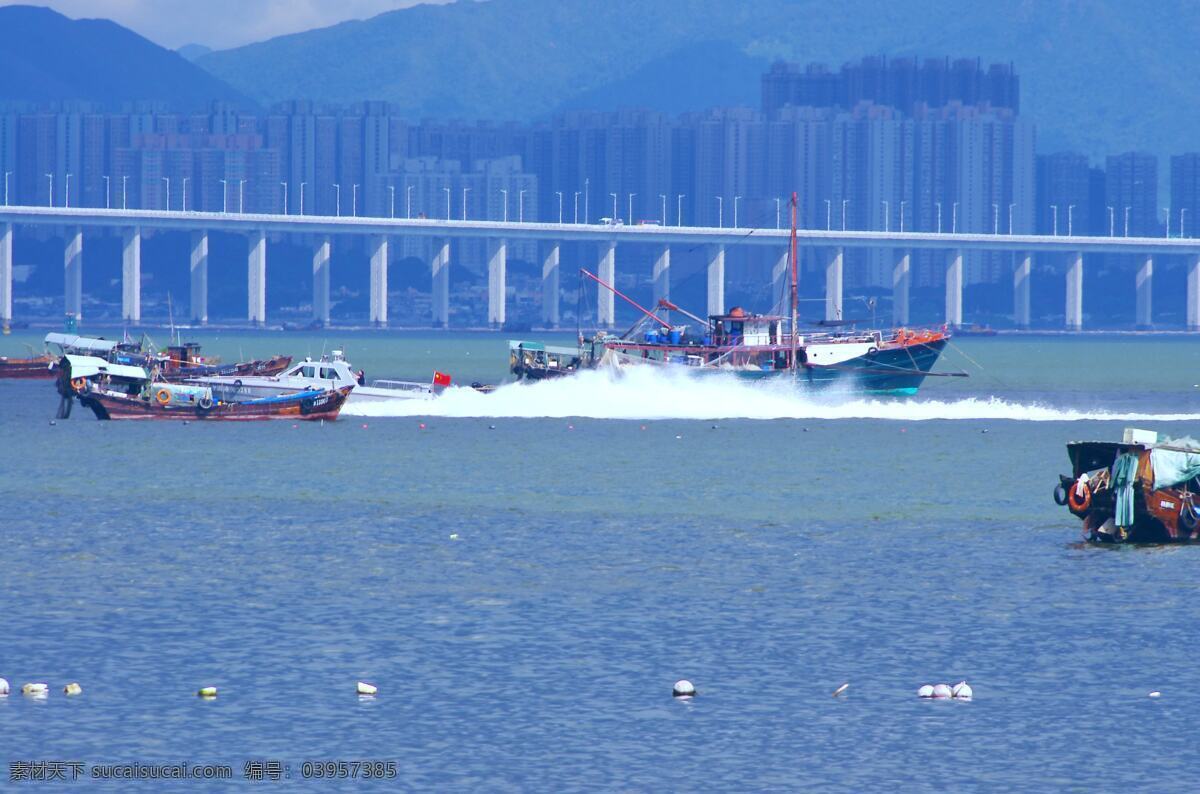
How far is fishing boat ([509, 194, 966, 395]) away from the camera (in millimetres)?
109375

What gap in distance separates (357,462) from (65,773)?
4694 cm

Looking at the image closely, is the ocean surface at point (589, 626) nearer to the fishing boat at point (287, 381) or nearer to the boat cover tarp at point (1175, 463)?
the boat cover tarp at point (1175, 463)

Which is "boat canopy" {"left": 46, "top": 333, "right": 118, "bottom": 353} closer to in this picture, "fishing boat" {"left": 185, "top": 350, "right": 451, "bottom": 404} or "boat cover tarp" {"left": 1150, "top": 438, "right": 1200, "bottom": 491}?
"fishing boat" {"left": 185, "top": 350, "right": 451, "bottom": 404}

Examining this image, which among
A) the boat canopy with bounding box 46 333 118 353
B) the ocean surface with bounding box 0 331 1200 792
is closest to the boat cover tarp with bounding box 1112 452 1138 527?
the ocean surface with bounding box 0 331 1200 792

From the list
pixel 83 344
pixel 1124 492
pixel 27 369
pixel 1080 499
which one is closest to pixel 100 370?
pixel 83 344

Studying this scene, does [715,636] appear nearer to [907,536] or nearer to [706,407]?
[907,536]

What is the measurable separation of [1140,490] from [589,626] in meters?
15.5

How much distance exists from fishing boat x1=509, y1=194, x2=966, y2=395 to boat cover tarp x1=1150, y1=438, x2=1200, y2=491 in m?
62.7

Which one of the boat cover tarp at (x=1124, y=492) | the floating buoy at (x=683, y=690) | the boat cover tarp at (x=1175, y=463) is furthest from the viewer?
the boat cover tarp at (x=1124, y=492)

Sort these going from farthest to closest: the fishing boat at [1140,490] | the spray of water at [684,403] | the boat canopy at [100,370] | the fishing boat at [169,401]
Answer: the spray of water at [684,403] → the boat canopy at [100,370] → the fishing boat at [169,401] → the fishing boat at [1140,490]

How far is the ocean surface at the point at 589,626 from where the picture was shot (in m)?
26.0

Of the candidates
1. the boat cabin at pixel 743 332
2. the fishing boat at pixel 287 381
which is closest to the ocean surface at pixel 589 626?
the fishing boat at pixel 287 381

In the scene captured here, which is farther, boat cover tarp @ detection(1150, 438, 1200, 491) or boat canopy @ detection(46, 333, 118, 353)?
boat canopy @ detection(46, 333, 118, 353)

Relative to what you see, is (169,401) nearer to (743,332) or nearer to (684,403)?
(684,403)
